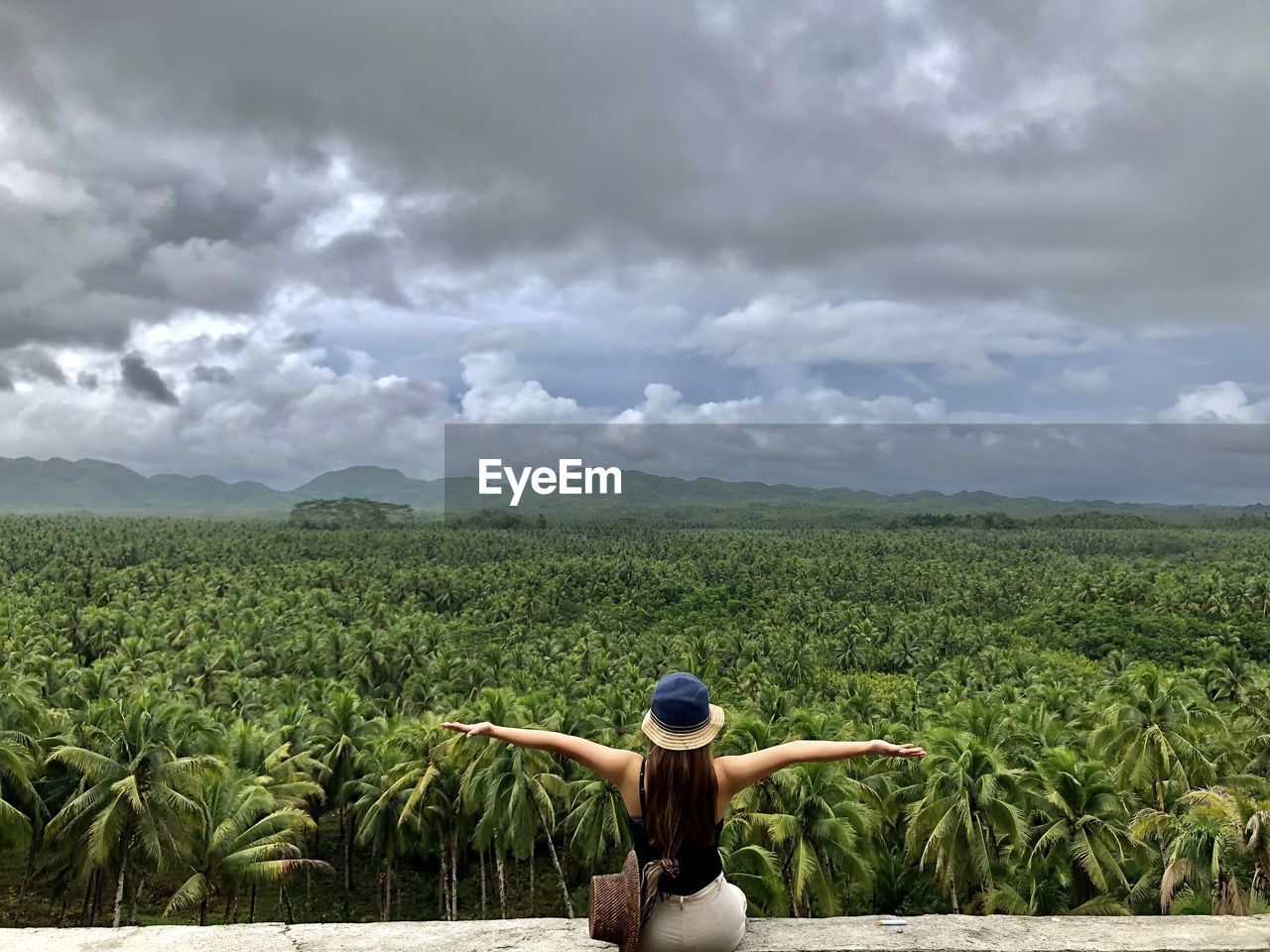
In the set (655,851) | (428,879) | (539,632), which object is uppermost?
(655,851)

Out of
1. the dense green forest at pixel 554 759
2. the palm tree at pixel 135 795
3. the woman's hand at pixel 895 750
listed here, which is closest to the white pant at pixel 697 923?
the woman's hand at pixel 895 750

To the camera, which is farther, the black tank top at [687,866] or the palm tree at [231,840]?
the palm tree at [231,840]

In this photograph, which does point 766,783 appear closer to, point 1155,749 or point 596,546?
point 1155,749

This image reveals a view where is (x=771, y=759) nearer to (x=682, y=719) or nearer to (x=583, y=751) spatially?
(x=682, y=719)

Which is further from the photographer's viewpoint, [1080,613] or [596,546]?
[596,546]

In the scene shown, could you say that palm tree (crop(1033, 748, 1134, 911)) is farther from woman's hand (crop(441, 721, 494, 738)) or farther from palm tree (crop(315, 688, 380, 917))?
palm tree (crop(315, 688, 380, 917))

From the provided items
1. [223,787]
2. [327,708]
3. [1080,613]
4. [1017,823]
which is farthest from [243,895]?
[1080,613]

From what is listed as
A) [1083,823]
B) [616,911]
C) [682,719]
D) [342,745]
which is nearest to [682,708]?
[682,719]

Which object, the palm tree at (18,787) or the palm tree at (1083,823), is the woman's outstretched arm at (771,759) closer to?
the palm tree at (1083,823)
